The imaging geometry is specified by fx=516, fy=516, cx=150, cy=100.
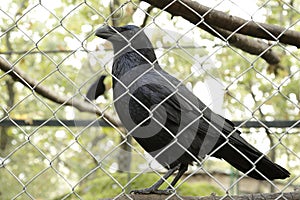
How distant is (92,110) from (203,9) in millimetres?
2238

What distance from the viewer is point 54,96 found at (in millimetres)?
4723

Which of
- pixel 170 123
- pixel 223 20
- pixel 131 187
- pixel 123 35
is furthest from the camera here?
pixel 131 187

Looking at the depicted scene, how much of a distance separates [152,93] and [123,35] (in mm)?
451

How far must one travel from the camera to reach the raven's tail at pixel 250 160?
2984 millimetres

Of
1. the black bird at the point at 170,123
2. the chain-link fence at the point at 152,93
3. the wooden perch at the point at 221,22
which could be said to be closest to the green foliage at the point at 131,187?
the chain-link fence at the point at 152,93

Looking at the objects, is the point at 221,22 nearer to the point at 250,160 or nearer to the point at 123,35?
the point at 123,35

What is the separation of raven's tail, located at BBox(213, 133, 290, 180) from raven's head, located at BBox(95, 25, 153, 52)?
0.90 meters

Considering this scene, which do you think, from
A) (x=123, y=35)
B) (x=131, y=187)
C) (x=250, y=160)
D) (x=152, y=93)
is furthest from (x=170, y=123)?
(x=131, y=187)

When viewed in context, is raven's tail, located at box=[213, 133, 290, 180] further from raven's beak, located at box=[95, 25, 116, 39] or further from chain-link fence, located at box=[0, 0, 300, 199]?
raven's beak, located at box=[95, 25, 116, 39]

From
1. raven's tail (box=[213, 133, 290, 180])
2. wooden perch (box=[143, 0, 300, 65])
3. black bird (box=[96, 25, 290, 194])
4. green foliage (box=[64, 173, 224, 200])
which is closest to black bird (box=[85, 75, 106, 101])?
green foliage (box=[64, 173, 224, 200])

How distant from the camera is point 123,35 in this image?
342 cm

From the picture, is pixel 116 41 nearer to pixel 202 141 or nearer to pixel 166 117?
pixel 166 117

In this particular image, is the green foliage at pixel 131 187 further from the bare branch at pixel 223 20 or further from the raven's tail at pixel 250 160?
the bare branch at pixel 223 20

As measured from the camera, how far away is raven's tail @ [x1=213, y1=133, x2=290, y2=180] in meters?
2.98
